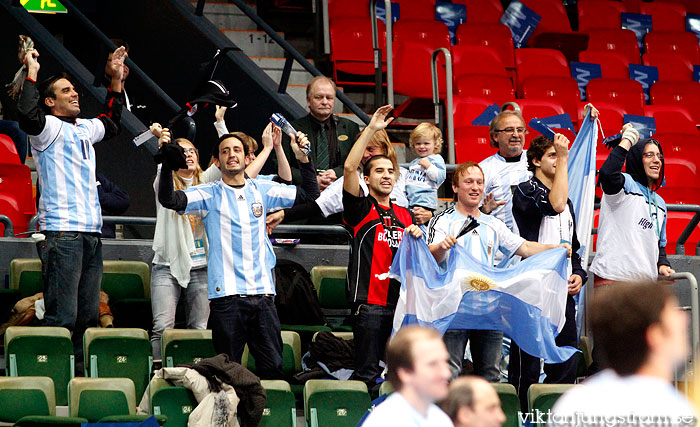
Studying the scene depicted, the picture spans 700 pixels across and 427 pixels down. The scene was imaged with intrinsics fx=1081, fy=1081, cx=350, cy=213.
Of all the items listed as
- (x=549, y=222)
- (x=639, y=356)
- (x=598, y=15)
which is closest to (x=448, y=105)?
(x=549, y=222)

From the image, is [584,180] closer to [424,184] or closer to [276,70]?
[424,184]

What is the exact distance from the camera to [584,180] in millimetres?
6824

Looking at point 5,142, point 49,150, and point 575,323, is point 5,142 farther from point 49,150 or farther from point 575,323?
point 575,323

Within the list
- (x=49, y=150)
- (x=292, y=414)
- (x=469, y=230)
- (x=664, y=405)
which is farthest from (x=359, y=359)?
(x=664, y=405)

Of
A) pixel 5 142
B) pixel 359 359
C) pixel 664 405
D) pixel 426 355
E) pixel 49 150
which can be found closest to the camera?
pixel 664 405

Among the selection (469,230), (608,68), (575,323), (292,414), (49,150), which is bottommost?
(292,414)

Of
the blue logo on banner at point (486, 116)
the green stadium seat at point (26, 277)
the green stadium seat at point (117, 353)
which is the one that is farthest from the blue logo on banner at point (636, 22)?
the green stadium seat at point (117, 353)

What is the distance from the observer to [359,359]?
584 centimetres

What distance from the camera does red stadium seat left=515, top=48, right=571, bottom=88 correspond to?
10.5 metres

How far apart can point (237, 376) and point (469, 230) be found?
1.44 m

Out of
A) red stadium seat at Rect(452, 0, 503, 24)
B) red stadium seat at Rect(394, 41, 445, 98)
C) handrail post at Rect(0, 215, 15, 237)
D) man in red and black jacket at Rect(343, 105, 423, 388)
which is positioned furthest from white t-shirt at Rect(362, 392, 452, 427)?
red stadium seat at Rect(452, 0, 503, 24)

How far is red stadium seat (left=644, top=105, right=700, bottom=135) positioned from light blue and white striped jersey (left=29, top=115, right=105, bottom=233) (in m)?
5.66

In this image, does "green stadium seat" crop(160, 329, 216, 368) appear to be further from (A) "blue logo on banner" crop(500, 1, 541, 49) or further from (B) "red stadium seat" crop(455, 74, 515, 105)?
(A) "blue logo on banner" crop(500, 1, 541, 49)

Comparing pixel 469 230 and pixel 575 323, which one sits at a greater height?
pixel 469 230
